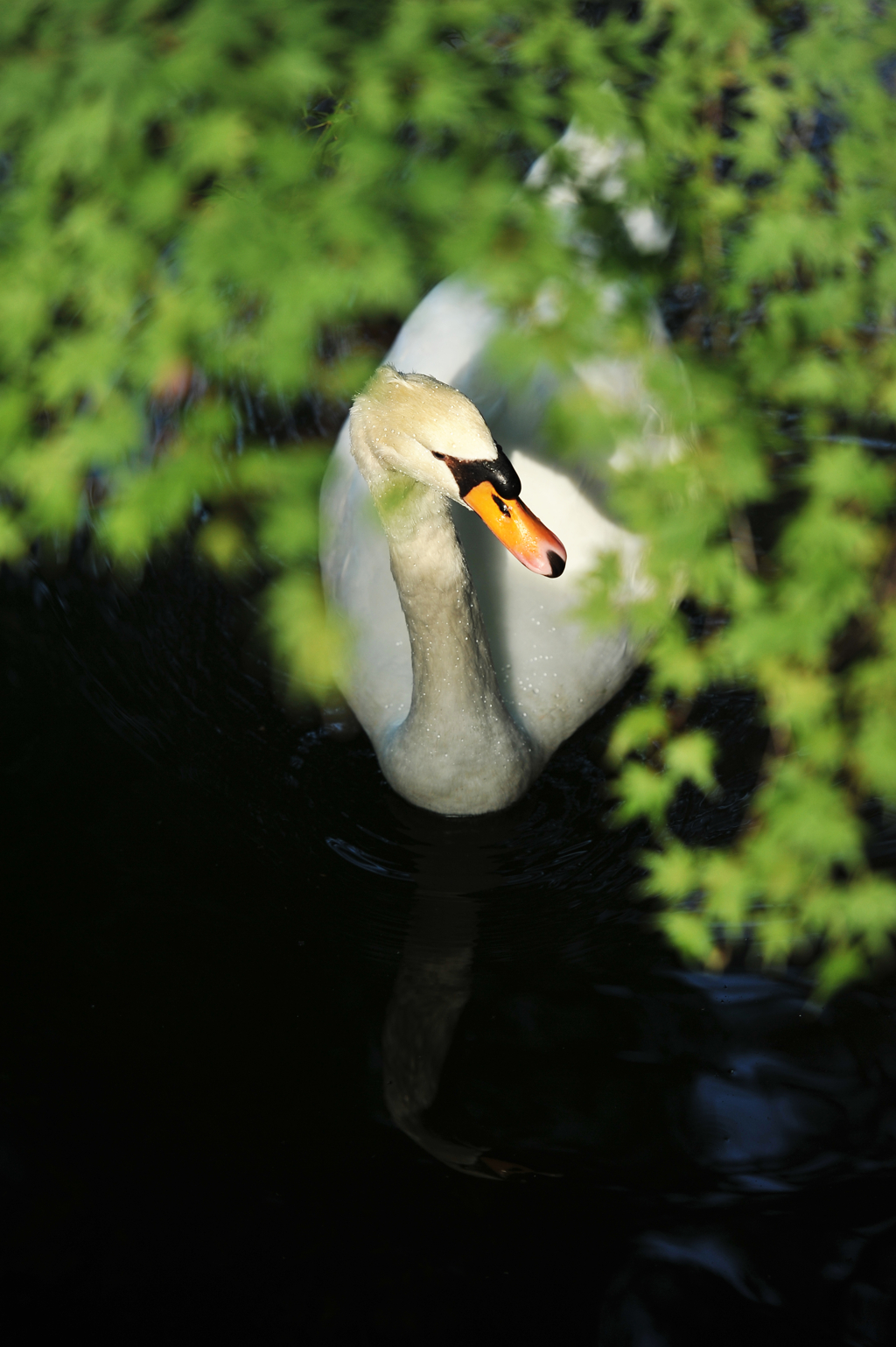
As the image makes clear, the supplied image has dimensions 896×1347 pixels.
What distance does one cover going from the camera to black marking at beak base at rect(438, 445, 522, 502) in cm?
202

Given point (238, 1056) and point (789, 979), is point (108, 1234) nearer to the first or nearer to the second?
point (238, 1056)

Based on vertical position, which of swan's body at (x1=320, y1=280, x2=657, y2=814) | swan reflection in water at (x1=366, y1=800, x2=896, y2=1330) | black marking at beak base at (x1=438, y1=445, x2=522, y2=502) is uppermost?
black marking at beak base at (x1=438, y1=445, x2=522, y2=502)

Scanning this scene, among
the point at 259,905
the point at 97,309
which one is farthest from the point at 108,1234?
the point at 97,309

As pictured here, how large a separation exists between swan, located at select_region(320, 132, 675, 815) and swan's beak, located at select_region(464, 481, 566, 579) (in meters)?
0.14

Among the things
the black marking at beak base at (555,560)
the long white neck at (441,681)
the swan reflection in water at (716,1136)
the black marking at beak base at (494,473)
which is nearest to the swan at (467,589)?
the long white neck at (441,681)

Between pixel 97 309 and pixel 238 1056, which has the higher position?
pixel 97 309

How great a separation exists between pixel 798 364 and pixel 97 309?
1.43m

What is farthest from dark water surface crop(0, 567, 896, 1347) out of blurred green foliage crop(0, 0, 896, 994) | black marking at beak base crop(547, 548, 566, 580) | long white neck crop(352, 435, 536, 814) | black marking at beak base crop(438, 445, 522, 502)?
black marking at beak base crop(438, 445, 522, 502)

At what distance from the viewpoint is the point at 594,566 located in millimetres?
2945

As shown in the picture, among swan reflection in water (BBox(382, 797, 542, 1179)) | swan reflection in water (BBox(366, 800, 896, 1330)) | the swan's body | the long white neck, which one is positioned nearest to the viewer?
swan reflection in water (BBox(366, 800, 896, 1330))

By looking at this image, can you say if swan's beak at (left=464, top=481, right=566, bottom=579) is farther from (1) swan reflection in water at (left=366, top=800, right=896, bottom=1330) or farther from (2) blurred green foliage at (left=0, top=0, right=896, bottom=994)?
(1) swan reflection in water at (left=366, top=800, right=896, bottom=1330)

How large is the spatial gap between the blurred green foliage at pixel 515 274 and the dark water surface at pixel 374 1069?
281 millimetres

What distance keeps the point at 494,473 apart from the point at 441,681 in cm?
68

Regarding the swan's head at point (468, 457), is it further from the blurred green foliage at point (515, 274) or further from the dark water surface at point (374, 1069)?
the dark water surface at point (374, 1069)
